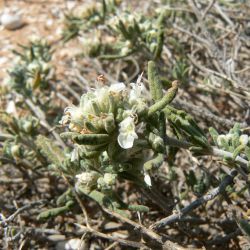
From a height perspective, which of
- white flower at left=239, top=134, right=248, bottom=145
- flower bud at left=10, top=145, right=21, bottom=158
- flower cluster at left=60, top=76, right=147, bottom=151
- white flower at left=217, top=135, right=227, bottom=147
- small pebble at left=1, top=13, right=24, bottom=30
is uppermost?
flower cluster at left=60, top=76, right=147, bottom=151

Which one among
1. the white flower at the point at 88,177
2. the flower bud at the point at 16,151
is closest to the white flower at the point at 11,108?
the flower bud at the point at 16,151

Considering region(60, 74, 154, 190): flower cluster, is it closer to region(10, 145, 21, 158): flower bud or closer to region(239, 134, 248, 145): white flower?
region(239, 134, 248, 145): white flower

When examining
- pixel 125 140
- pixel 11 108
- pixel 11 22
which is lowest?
pixel 11 108

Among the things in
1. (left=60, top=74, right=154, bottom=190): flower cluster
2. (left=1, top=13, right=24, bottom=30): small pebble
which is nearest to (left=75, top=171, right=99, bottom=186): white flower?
(left=60, top=74, right=154, bottom=190): flower cluster

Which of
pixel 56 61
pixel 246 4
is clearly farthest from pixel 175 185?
pixel 56 61

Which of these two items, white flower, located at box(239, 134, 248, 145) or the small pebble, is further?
the small pebble

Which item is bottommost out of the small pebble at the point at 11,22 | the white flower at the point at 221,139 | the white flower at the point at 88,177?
the small pebble at the point at 11,22

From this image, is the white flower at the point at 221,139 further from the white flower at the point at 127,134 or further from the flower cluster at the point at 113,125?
the white flower at the point at 127,134

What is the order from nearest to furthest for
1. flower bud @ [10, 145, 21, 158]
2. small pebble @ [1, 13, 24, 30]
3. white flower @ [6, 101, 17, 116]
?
flower bud @ [10, 145, 21, 158]
white flower @ [6, 101, 17, 116]
small pebble @ [1, 13, 24, 30]

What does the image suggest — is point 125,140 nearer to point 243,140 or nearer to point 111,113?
point 111,113

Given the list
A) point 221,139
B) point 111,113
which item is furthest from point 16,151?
point 221,139
